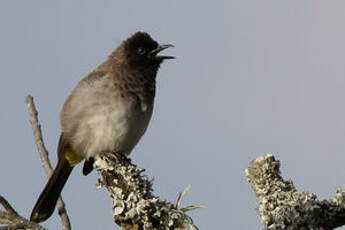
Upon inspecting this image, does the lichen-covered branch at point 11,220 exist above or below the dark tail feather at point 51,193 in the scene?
below

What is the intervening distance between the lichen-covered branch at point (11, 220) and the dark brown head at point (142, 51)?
333 centimetres

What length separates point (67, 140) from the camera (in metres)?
5.84

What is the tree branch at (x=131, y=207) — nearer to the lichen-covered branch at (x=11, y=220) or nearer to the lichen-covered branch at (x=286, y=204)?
the lichen-covered branch at (x=11, y=220)

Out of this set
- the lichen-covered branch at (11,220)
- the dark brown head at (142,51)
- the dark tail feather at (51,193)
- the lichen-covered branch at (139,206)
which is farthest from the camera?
the dark brown head at (142,51)

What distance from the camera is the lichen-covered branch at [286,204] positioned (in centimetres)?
233

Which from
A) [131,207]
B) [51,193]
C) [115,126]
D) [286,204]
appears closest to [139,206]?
[131,207]

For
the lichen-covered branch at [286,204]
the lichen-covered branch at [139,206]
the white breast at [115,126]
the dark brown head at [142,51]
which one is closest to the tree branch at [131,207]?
the lichen-covered branch at [139,206]

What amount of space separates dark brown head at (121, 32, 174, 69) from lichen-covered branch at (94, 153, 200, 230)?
3132 mm

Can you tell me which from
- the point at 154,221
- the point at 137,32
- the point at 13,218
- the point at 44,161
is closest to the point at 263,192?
the point at 154,221

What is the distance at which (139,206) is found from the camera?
2.58 m

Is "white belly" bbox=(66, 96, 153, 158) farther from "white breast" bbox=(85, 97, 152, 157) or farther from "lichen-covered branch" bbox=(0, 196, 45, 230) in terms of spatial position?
"lichen-covered branch" bbox=(0, 196, 45, 230)

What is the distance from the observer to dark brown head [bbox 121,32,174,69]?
20.2 ft

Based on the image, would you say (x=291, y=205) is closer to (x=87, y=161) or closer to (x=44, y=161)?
(x=44, y=161)

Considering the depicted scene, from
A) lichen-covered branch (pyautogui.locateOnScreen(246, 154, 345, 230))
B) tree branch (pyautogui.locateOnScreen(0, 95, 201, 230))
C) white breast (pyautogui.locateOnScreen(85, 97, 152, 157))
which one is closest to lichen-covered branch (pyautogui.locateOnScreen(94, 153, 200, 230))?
tree branch (pyautogui.locateOnScreen(0, 95, 201, 230))
